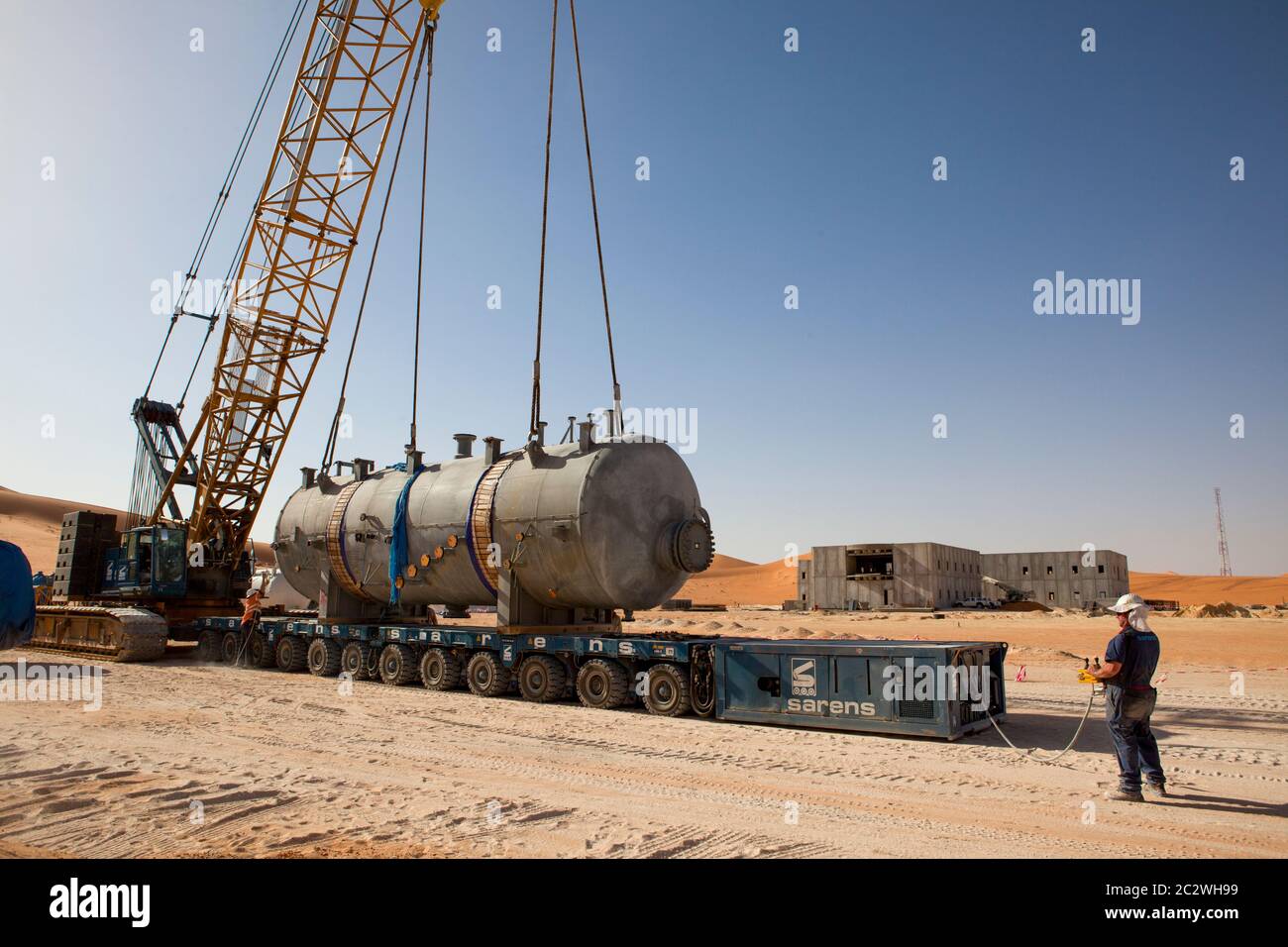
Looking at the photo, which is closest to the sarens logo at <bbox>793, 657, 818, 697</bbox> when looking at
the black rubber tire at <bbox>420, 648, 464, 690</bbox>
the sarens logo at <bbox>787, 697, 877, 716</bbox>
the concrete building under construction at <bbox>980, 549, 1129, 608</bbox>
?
the sarens logo at <bbox>787, 697, 877, 716</bbox>

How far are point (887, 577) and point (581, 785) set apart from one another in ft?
168

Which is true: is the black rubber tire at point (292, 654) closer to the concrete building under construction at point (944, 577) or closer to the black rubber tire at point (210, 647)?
the black rubber tire at point (210, 647)

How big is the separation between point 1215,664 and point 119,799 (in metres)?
25.0

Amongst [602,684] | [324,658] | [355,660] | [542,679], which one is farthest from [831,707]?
[324,658]

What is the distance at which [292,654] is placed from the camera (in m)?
20.4

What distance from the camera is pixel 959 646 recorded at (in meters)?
11.3

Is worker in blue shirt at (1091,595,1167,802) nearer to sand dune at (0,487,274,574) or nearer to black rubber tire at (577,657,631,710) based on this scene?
black rubber tire at (577,657,631,710)

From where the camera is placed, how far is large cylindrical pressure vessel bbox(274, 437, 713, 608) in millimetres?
14766
